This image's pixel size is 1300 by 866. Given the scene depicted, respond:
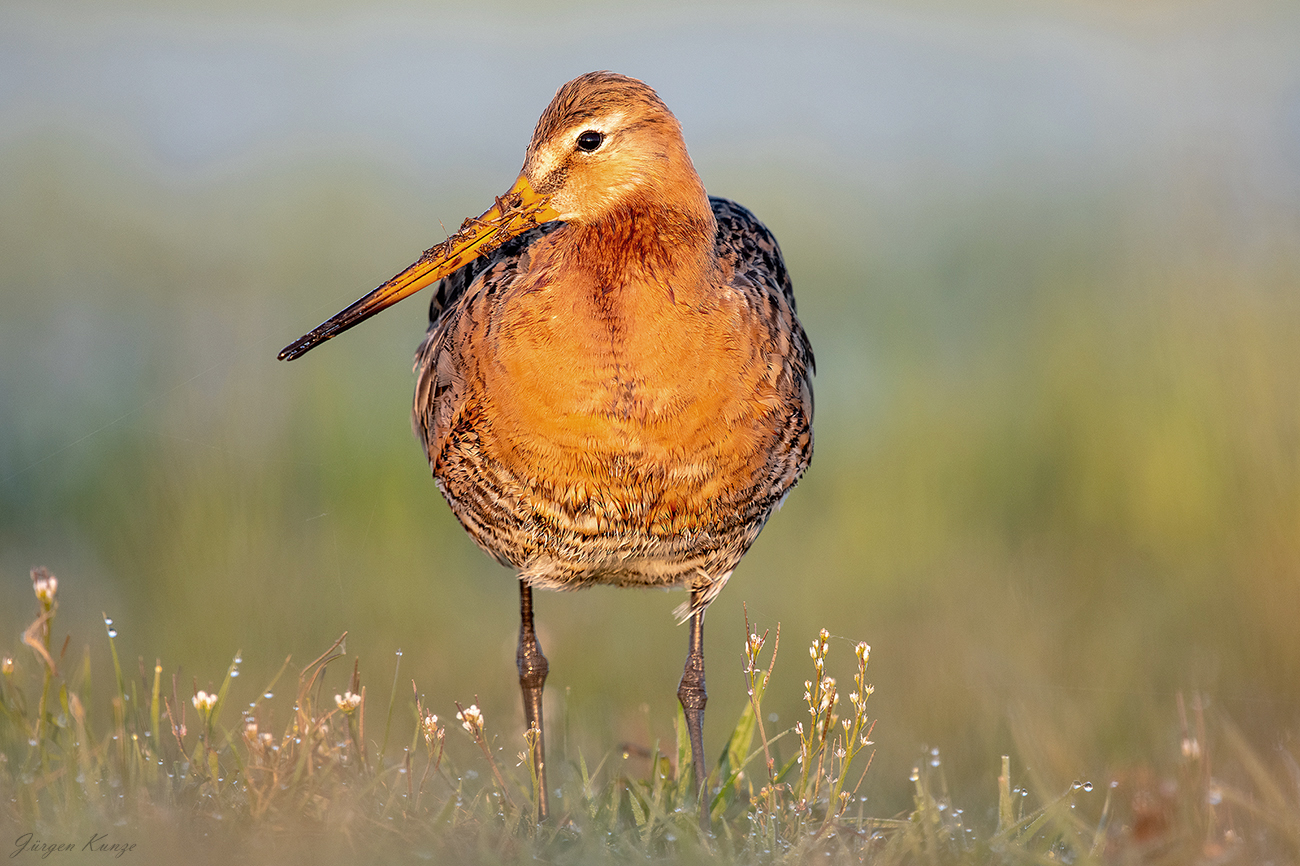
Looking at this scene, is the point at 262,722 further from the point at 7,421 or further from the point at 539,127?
the point at 7,421

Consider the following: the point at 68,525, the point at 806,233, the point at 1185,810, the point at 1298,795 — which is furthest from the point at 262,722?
the point at 806,233

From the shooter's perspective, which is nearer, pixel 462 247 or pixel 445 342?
pixel 462 247

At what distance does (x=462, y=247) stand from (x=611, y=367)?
0.59 m

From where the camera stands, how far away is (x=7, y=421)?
20.9 feet

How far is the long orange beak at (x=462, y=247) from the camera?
3.53m

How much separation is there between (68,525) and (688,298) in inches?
155

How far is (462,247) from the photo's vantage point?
3.57 m

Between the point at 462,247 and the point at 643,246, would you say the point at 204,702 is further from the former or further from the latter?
the point at 643,246

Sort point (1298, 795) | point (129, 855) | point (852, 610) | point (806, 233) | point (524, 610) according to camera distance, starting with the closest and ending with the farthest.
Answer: point (129, 855), point (1298, 795), point (524, 610), point (852, 610), point (806, 233)

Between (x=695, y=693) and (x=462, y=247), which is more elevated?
(x=462, y=247)

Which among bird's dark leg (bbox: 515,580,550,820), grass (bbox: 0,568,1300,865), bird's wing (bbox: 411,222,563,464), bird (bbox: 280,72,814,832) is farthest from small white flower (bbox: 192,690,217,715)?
bird's dark leg (bbox: 515,580,550,820)

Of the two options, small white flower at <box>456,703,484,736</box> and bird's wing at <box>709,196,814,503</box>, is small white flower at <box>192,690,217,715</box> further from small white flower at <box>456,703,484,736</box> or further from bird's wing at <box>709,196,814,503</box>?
bird's wing at <box>709,196,814,503</box>

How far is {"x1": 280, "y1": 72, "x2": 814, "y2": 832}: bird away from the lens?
11.2 feet

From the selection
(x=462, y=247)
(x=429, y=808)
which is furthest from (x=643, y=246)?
(x=429, y=808)
